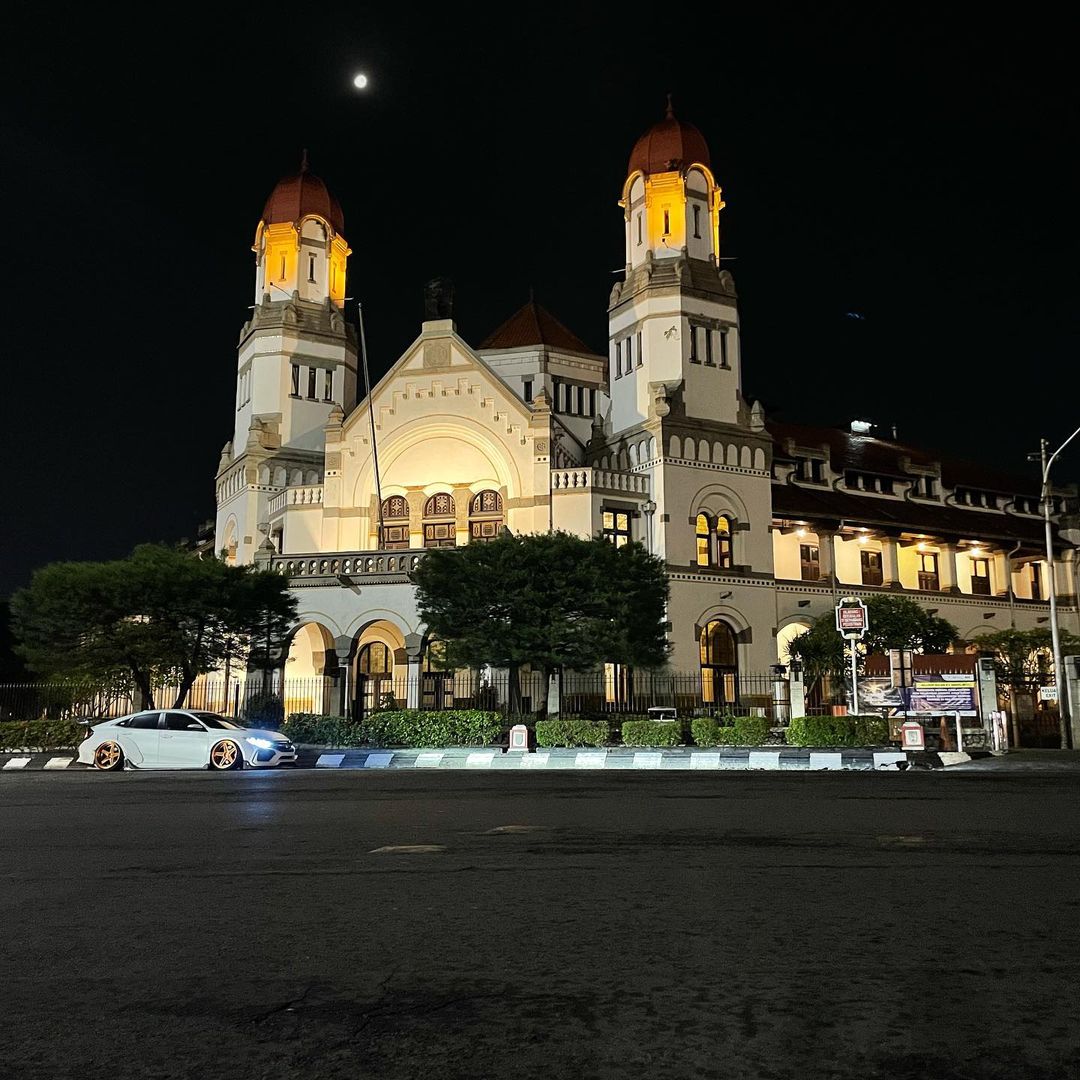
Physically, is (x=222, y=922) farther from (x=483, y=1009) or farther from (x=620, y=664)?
(x=620, y=664)

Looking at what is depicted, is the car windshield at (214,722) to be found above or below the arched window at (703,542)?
below

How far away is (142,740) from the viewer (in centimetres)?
2156

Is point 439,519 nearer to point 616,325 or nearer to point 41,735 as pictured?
point 616,325

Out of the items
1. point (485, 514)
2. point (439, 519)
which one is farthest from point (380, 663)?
point (485, 514)

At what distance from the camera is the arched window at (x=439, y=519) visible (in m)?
42.5

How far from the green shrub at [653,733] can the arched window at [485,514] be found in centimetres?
1706

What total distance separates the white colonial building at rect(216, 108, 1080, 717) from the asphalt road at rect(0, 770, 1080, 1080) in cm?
2698

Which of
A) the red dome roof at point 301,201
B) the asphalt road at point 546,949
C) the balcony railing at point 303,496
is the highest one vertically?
the red dome roof at point 301,201

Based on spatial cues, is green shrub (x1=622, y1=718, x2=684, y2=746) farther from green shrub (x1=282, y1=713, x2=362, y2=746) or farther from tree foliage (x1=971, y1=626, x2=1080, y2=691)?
tree foliage (x1=971, y1=626, x2=1080, y2=691)

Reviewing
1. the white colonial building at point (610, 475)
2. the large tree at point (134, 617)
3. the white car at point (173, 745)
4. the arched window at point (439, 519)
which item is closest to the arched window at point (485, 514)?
the white colonial building at point (610, 475)

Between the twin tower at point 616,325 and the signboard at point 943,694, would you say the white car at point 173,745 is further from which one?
the twin tower at point 616,325

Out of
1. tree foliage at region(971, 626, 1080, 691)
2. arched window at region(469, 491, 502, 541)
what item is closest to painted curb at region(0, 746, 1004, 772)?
tree foliage at region(971, 626, 1080, 691)

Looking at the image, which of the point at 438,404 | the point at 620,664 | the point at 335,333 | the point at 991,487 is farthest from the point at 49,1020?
the point at 991,487

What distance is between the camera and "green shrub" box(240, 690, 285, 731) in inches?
1249
